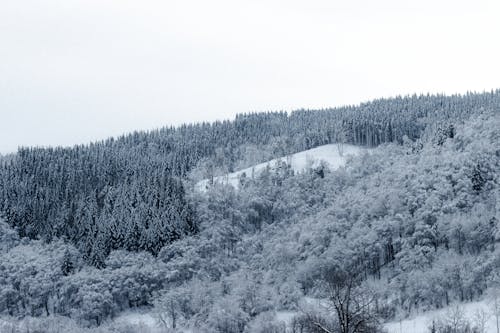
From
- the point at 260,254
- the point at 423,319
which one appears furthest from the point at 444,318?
the point at 260,254

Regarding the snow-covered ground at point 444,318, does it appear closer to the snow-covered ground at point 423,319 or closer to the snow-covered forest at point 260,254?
the snow-covered ground at point 423,319

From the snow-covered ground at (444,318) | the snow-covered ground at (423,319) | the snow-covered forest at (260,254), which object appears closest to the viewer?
the snow-covered ground at (444,318)

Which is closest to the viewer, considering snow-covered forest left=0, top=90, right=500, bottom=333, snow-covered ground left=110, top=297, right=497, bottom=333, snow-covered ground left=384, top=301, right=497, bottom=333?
snow-covered ground left=384, top=301, right=497, bottom=333

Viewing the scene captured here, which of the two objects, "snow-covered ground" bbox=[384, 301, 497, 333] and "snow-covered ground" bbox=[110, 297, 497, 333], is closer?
"snow-covered ground" bbox=[384, 301, 497, 333]

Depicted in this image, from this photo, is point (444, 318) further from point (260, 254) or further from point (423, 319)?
point (260, 254)

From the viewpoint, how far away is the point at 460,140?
197m

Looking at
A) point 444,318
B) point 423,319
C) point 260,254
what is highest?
point 444,318

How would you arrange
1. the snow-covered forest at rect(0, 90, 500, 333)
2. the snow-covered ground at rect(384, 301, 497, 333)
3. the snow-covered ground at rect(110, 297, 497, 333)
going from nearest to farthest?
the snow-covered ground at rect(384, 301, 497, 333), the snow-covered ground at rect(110, 297, 497, 333), the snow-covered forest at rect(0, 90, 500, 333)

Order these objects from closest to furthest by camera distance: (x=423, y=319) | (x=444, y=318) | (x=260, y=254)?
(x=444, y=318) → (x=423, y=319) → (x=260, y=254)

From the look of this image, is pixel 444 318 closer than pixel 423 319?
Yes

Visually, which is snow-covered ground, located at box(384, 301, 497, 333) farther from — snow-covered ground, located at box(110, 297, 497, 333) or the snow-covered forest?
Answer: the snow-covered forest

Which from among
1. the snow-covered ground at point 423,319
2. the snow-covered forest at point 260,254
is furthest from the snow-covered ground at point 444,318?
the snow-covered forest at point 260,254

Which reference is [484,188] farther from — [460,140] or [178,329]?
[178,329]

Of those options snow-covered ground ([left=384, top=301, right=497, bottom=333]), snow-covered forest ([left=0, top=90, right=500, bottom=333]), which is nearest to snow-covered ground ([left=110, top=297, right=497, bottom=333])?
snow-covered ground ([left=384, top=301, right=497, bottom=333])
